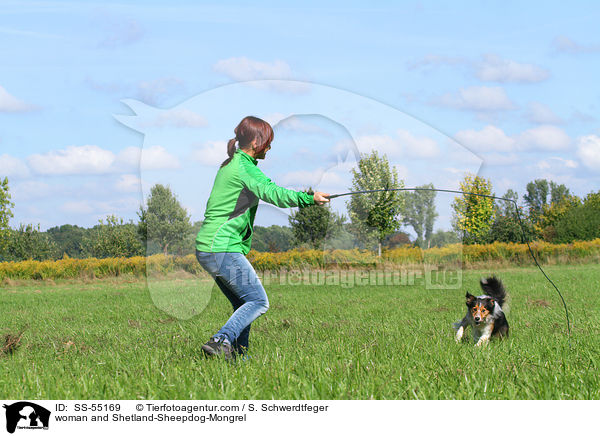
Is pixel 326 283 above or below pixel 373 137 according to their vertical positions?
below

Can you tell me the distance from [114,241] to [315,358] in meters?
47.2

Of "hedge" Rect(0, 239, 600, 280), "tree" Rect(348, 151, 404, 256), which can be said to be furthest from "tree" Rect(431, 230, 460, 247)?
"hedge" Rect(0, 239, 600, 280)

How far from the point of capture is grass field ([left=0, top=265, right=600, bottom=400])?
3412 mm

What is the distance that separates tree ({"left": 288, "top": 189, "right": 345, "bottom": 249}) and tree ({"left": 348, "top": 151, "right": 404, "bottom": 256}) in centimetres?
42

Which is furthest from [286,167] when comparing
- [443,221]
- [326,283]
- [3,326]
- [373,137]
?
[326,283]

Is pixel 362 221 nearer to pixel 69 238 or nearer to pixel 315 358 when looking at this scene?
pixel 315 358

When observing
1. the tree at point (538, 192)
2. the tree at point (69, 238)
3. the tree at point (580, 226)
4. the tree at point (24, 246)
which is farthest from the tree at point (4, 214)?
the tree at point (538, 192)

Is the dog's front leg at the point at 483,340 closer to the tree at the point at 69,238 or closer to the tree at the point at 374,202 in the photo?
the tree at the point at 374,202

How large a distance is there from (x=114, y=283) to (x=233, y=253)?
17.7 meters

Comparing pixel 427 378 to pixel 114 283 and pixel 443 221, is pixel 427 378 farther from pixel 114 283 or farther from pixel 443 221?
pixel 114 283

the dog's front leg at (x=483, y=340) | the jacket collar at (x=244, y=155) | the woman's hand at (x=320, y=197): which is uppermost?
the jacket collar at (x=244, y=155)

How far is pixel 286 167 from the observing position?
22.2 feet
